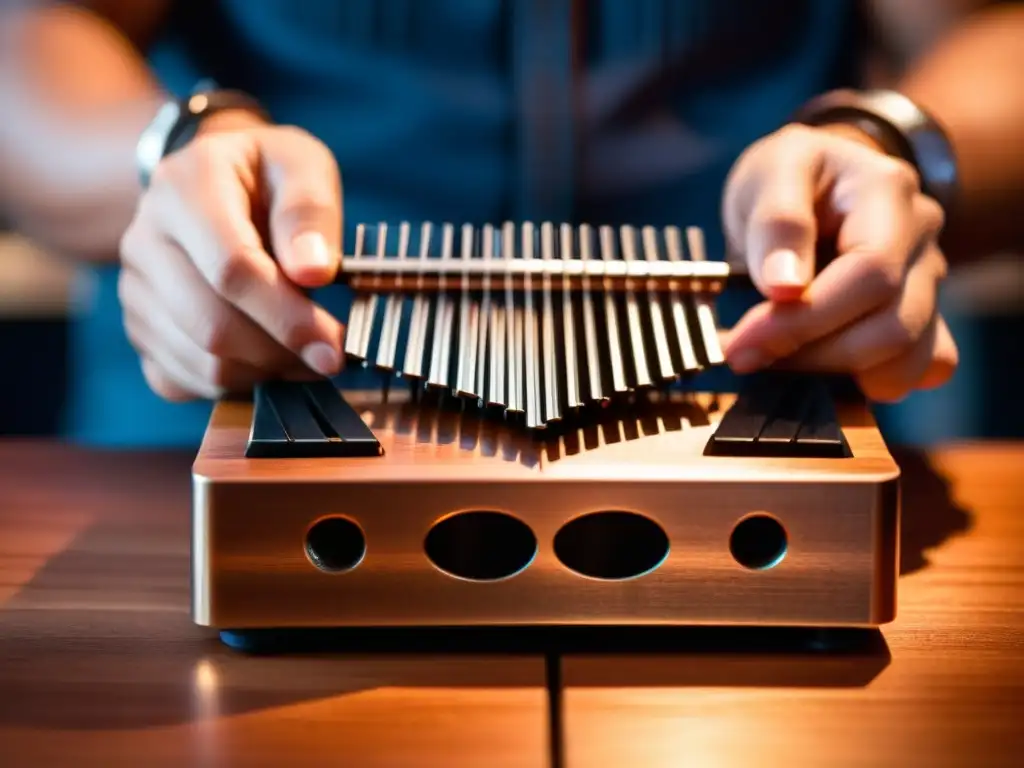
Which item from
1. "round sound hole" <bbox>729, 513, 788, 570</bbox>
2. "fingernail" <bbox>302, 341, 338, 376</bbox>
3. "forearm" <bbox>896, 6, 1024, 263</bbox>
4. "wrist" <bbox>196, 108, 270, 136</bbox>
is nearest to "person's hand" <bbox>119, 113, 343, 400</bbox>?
"fingernail" <bbox>302, 341, 338, 376</bbox>

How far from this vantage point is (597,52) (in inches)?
36.1

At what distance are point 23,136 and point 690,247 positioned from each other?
22.8 inches

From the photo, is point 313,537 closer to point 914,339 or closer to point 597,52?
point 914,339

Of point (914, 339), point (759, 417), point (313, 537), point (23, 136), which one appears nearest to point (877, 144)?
point (914, 339)

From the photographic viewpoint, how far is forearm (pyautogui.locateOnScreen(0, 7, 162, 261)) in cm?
89

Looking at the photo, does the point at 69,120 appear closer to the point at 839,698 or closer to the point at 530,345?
the point at 530,345

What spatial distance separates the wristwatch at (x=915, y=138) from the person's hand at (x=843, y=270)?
0.31ft

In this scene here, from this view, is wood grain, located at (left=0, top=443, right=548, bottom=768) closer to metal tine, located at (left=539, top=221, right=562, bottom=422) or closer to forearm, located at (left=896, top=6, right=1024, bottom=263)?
metal tine, located at (left=539, top=221, right=562, bottom=422)

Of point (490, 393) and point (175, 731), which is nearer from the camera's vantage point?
point (175, 731)

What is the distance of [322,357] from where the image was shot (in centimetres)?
57

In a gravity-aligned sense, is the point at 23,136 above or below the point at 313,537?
above

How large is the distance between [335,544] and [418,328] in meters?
0.12

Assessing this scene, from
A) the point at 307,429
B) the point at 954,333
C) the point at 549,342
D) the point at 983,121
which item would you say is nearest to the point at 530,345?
the point at 549,342

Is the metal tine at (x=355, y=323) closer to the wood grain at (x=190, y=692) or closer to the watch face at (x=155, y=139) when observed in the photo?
the wood grain at (x=190, y=692)
